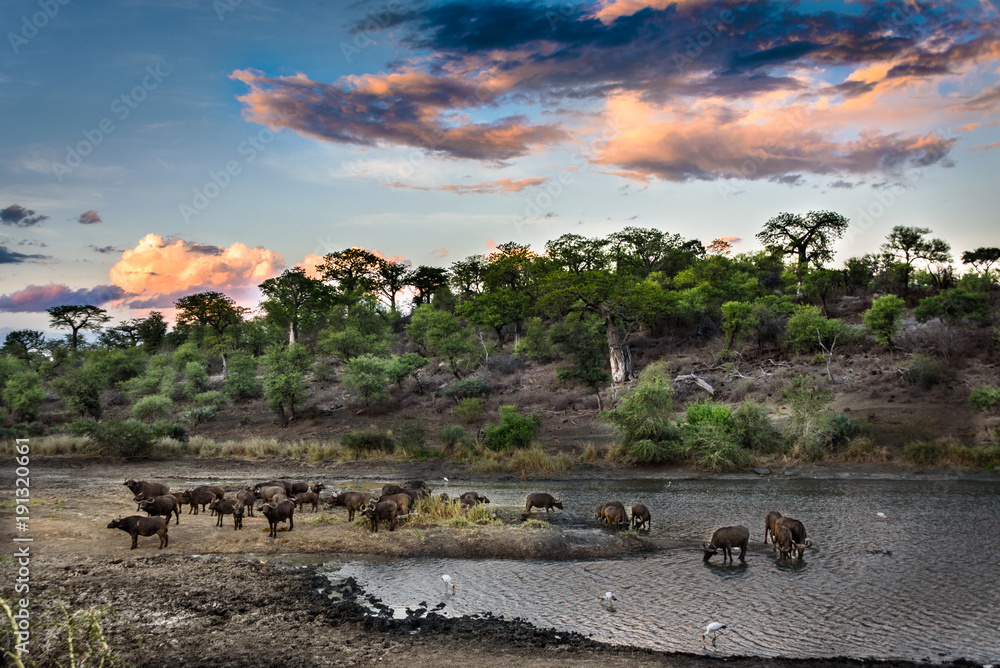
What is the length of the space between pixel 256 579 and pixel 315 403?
3846 centimetres

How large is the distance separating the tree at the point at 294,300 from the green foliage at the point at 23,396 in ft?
75.3

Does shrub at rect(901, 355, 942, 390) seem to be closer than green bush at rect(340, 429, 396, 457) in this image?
Yes

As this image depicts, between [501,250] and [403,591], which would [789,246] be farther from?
[403,591]

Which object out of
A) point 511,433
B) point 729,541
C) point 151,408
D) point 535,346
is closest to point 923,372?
point 511,433

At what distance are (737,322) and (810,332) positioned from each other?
215 inches

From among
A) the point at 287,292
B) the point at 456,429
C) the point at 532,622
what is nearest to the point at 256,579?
the point at 532,622

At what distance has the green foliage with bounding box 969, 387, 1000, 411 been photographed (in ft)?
92.8

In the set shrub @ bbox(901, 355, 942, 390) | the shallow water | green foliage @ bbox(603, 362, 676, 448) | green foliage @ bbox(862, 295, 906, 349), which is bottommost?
the shallow water

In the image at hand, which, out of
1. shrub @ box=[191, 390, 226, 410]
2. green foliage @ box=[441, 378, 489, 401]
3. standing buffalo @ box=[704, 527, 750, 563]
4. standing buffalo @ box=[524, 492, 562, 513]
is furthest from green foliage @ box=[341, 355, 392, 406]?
standing buffalo @ box=[704, 527, 750, 563]

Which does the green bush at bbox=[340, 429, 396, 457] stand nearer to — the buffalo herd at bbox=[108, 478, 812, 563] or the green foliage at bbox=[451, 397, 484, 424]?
the green foliage at bbox=[451, 397, 484, 424]

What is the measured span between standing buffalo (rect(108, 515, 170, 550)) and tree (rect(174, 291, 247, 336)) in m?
62.5

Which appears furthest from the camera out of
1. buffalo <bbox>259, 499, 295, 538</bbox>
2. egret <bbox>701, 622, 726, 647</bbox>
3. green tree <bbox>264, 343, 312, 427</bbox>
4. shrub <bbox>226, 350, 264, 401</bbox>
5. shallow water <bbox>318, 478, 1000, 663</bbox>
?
shrub <bbox>226, 350, 264, 401</bbox>

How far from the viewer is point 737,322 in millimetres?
47688

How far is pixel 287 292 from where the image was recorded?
239 ft
